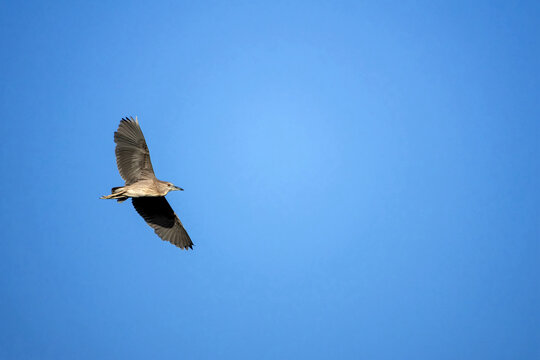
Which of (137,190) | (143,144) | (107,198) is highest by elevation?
(143,144)

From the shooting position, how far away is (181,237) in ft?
38.5

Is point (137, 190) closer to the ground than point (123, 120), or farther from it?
closer to the ground

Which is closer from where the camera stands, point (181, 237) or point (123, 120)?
point (123, 120)

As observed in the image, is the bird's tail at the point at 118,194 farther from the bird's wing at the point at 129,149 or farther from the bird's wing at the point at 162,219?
the bird's wing at the point at 162,219

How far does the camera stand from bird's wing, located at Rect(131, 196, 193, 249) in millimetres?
11141

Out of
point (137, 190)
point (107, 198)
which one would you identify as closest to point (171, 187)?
point (137, 190)

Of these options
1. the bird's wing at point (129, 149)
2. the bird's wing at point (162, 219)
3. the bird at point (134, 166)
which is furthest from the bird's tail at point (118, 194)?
the bird's wing at point (162, 219)

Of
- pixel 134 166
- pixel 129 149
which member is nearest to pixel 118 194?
pixel 134 166

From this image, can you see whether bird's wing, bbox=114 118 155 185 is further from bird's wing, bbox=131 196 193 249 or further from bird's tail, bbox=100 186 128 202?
bird's wing, bbox=131 196 193 249

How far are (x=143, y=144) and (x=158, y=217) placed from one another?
2240 mm

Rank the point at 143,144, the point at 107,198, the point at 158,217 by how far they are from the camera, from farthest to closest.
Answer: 1. the point at 158,217
2. the point at 143,144
3. the point at 107,198

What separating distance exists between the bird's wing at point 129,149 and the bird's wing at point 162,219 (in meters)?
1.02

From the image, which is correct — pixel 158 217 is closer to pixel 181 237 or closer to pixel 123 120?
pixel 181 237

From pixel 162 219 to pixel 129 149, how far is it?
2.21 m
